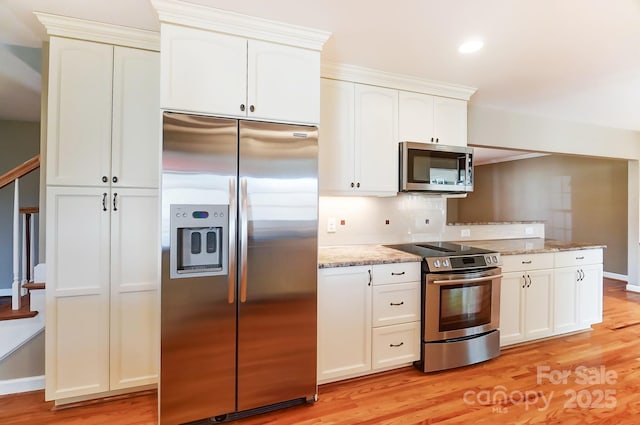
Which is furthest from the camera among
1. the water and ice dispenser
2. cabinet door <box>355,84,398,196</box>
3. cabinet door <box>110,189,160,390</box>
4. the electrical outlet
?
the electrical outlet

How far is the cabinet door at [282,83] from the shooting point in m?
2.01

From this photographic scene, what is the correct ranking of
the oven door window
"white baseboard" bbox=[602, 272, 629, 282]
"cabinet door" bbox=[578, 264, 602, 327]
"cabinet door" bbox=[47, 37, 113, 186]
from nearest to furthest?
"cabinet door" bbox=[47, 37, 113, 186]
the oven door window
"cabinet door" bbox=[578, 264, 602, 327]
"white baseboard" bbox=[602, 272, 629, 282]

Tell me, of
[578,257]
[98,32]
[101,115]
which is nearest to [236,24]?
[98,32]

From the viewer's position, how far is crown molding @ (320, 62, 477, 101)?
2639mm

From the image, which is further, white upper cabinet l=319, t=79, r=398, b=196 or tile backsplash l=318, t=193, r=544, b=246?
tile backsplash l=318, t=193, r=544, b=246

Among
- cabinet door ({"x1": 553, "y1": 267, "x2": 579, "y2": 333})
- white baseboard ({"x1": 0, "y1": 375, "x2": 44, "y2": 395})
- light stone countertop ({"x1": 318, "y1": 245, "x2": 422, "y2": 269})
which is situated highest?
light stone countertop ({"x1": 318, "y1": 245, "x2": 422, "y2": 269})

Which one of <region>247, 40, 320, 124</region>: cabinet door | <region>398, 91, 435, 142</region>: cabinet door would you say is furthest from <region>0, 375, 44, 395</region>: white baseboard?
<region>398, 91, 435, 142</region>: cabinet door

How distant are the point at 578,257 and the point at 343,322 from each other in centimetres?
265

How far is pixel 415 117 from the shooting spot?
2.95 meters

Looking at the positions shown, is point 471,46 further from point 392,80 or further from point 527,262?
point 527,262

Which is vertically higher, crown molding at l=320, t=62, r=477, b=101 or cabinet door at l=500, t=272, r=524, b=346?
crown molding at l=320, t=62, r=477, b=101

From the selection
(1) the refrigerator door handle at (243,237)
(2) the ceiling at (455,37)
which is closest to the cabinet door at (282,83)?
(2) the ceiling at (455,37)

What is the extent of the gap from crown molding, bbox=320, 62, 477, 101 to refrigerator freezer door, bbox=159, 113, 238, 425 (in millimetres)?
1141

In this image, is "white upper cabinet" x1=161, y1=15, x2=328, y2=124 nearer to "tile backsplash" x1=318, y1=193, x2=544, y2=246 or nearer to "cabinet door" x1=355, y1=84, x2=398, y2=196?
"cabinet door" x1=355, y1=84, x2=398, y2=196
